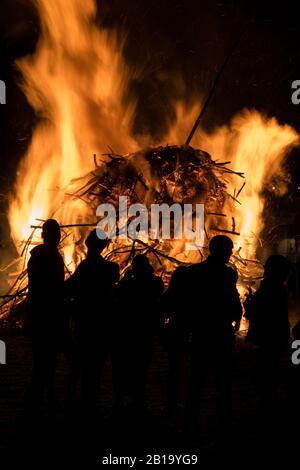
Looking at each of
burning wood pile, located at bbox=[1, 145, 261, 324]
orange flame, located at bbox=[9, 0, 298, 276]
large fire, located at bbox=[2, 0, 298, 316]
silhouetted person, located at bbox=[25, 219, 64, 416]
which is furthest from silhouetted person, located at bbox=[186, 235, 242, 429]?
orange flame, located at bbox=[9, 0, 298, 276]

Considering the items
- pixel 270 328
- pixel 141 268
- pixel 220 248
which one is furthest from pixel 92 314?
pixel 270 328

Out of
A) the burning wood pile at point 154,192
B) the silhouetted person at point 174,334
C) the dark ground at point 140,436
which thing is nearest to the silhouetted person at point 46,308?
the dark ground at point 140,436

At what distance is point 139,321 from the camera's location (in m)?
5.91

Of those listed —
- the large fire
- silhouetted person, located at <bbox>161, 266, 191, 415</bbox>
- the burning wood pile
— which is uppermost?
the large fire

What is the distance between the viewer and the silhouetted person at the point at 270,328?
5883mm

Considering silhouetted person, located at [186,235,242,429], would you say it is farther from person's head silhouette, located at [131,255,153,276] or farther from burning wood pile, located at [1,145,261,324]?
burning wood pile, located at [1,145,261,324]

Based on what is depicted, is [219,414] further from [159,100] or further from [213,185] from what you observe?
[159,100]

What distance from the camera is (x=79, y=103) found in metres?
12.6

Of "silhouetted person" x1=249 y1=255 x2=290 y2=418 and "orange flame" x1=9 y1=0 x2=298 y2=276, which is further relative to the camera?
"orange flame" x1=9 y1=0 x2=298 y2=276

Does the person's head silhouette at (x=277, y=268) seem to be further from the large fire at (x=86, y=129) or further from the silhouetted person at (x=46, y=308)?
the large fire at (x=86, y=129)

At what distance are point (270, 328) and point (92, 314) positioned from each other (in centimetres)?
164

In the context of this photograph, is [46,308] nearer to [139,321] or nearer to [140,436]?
[139,321]

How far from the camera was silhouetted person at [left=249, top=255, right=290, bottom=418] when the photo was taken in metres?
5.88

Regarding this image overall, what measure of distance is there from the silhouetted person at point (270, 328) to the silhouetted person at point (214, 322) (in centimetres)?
74
